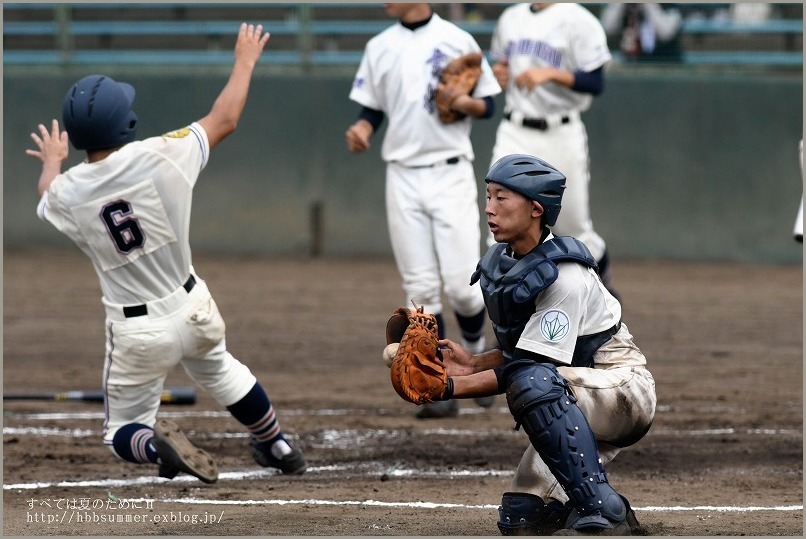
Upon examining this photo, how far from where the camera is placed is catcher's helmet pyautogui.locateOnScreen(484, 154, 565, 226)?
4.12 m

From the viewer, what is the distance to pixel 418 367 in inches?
155

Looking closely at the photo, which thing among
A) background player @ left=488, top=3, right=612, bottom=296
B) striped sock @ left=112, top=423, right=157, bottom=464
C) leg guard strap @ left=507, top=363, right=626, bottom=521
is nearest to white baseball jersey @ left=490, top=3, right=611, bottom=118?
background player @ left=488, top=3, right=612, bottom=296

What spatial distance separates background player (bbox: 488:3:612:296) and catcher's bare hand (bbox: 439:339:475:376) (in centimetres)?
348

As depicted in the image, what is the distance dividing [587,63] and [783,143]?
495cm

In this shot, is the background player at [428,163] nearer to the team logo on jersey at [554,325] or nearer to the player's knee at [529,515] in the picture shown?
the player's knee at [529,515]

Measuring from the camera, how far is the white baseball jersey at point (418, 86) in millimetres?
6852

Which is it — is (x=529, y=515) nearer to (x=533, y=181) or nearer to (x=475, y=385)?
(x=475, y=385)

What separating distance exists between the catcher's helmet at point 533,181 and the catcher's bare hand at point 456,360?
1.64 feet

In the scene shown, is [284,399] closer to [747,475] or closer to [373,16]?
[747,475]

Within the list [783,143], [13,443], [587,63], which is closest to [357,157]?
[783,143]

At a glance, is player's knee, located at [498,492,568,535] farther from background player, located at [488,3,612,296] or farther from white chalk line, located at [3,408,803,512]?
background player, located at [488,3,612,296]

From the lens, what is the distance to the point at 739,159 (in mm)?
12031

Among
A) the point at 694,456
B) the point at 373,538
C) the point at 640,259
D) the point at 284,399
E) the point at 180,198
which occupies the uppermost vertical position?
the point at 180,198

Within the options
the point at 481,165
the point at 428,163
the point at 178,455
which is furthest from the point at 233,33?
the point at 178,455
